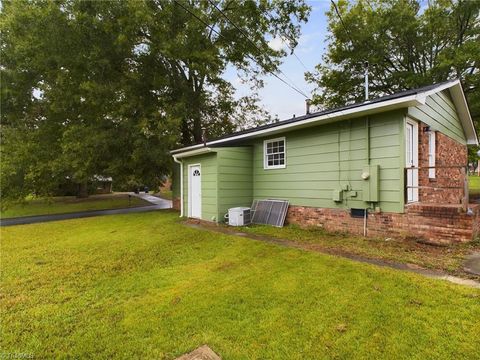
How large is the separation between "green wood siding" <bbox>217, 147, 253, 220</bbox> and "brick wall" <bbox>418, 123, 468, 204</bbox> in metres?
5.35

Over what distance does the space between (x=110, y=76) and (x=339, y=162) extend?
40.0ft

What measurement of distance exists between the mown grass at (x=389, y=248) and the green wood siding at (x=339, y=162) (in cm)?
86

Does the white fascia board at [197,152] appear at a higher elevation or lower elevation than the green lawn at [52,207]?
higher

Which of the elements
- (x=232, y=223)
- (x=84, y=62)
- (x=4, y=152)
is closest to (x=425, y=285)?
(x=232, y=223)

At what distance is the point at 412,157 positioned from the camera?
6523 mm

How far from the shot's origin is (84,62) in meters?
12.3

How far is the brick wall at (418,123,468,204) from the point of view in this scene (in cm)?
671

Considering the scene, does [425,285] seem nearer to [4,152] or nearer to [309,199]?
[309,199]

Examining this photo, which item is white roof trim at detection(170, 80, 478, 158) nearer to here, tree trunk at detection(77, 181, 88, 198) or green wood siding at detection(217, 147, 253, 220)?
green wood siding at detection(217, 147, 253, 220)

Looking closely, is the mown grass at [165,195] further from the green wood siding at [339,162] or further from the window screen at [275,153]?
the green wood siding at [339,162]

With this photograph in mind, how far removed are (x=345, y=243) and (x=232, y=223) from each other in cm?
380

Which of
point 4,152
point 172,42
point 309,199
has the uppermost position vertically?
point 172,42

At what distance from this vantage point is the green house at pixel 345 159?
6051mm

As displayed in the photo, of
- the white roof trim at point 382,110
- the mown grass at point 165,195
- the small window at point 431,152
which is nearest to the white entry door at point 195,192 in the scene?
the white roof trim at point 382,110
